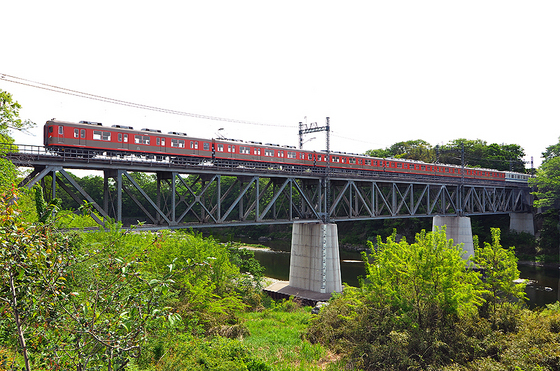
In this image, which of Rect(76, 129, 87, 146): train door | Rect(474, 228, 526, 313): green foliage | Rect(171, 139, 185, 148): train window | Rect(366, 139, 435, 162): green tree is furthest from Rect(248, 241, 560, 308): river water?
Rect(366, 139, 435, 162): green tree

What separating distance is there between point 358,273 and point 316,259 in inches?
783

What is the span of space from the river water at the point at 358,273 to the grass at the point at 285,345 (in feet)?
38.5

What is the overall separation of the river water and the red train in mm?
14453

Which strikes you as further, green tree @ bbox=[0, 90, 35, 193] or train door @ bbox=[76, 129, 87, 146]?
train door @ bbox=[76, 129, 87, 146]

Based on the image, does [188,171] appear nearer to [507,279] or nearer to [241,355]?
[241,355]

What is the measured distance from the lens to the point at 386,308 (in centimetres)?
1797

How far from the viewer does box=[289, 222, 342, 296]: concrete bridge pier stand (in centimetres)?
3553

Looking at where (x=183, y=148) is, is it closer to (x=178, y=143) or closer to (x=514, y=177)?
(x=178, y=143)

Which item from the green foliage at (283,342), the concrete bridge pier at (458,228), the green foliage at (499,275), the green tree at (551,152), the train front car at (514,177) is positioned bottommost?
the green foliage at (283,342)

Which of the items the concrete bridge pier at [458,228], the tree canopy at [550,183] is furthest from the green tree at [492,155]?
the concrete bridge pier at [458,228]

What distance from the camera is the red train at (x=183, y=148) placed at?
24984 millimetres

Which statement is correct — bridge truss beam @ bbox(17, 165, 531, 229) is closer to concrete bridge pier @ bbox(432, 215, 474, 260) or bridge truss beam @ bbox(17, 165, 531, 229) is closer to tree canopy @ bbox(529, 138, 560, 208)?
concrete bridge pier @ bbox(432, 215, 474, 260)

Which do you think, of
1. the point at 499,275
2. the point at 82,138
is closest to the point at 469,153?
the point at 499,275

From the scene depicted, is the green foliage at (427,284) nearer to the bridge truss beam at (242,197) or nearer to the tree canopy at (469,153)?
the bridge truss beam at (242,197)
